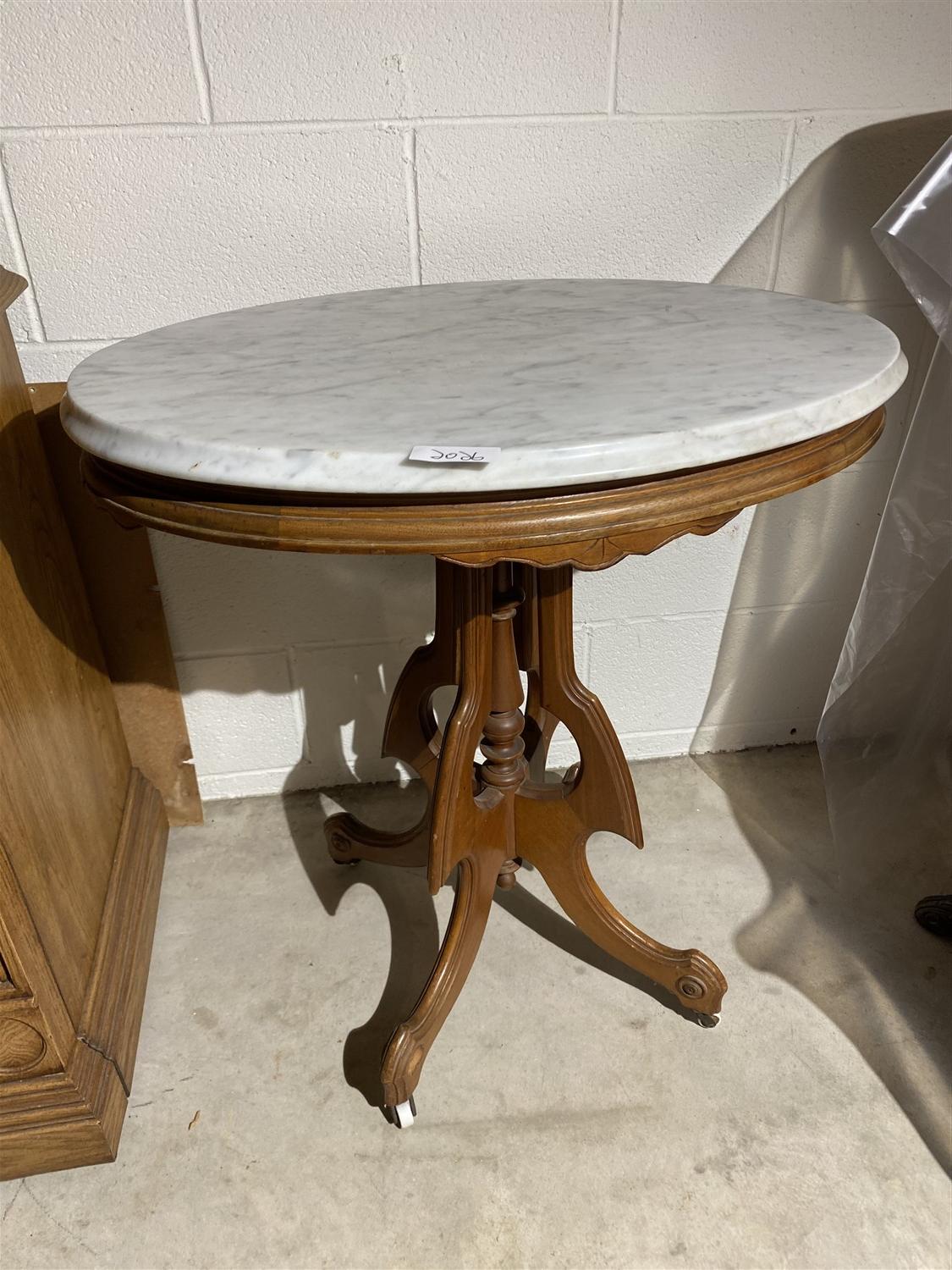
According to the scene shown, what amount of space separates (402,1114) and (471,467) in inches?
33.3

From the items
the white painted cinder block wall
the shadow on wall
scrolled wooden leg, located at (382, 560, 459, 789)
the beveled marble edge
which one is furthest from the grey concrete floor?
the beveled marble edge

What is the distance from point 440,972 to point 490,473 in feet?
2.46

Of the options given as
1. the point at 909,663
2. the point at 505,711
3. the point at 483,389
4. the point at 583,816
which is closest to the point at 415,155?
the point at 483,389

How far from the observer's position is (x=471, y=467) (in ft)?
2.21

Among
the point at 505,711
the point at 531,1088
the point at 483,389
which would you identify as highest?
the point at 483,389

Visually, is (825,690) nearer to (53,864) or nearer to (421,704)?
(421,704)

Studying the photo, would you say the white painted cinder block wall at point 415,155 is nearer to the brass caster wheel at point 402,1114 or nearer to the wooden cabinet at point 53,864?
the wooden cabinet at point 53,864

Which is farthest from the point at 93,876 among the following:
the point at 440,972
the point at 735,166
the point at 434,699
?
the point at 735,166

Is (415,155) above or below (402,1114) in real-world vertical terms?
above

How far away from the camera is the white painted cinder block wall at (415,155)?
3.98 ft

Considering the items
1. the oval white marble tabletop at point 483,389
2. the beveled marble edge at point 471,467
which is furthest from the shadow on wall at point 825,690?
the beveled marble edge at point 471,467

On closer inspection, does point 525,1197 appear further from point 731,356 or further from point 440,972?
point 731,356

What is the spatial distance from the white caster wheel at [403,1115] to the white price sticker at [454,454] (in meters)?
0.83

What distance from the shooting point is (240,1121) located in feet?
3.86
